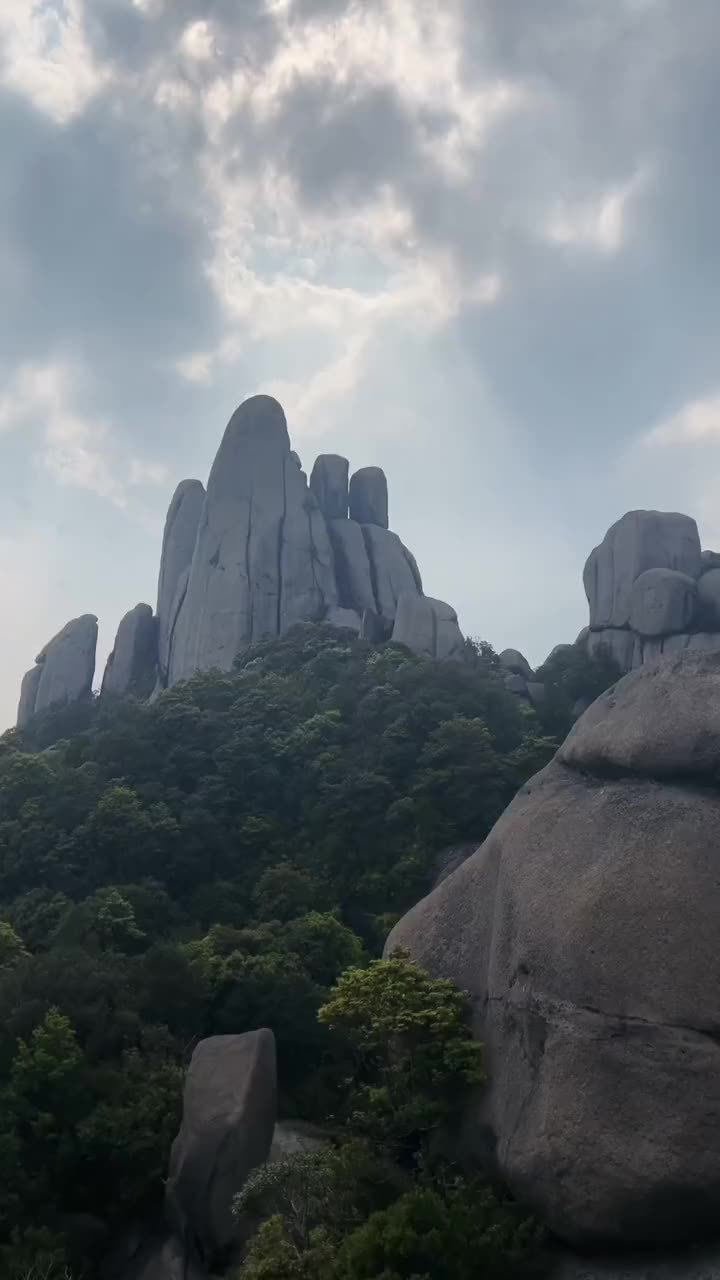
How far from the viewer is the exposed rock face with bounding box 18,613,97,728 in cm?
4831

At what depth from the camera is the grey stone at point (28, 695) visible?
4938cm

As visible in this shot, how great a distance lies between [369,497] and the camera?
178ft

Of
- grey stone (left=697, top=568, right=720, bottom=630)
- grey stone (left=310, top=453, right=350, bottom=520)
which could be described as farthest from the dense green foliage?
grey stone (left=310, top=453, right=350, bottom=520)

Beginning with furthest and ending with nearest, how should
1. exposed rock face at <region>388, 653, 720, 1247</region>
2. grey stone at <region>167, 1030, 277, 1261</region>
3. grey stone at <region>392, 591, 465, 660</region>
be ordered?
1. grey stone at <region>392, 591, 465, 660</region>
2. grey stone at <region>167, 1030, 277, 1261</region>
3. exposed rock face at <region>388, 653, 720, 1247</region>

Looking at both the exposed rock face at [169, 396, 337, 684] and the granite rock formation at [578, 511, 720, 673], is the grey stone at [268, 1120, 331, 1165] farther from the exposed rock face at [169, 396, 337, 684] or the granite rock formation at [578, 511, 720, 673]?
the exposed rock face at [169, 396, 337, 684]

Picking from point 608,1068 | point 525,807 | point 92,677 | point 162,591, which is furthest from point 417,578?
point 608,1068

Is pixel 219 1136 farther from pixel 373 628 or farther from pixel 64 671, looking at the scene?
pixel 64 671

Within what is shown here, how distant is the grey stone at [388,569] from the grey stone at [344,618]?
1.66 meters

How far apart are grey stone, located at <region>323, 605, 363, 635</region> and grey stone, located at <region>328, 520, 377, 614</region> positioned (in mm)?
972

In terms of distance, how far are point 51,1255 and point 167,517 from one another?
1747 inches

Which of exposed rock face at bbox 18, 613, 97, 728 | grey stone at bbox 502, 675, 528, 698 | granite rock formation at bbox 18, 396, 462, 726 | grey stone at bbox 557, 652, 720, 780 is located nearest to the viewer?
grey stone at bbox 557, 652, 720, 780

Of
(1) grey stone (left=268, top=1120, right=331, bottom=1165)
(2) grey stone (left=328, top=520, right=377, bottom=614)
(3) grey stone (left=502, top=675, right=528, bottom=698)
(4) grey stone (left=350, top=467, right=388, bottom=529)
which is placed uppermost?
(4) grey stone (left=350, top=467, right=388, bottom=529)

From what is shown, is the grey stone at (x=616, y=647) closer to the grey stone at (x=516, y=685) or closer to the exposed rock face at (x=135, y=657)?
the grey stone at (x=516, y=685)

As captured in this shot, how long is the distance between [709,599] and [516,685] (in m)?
7.25
